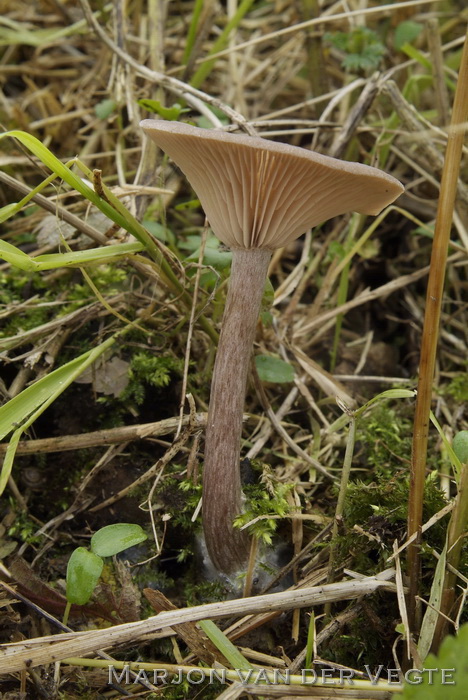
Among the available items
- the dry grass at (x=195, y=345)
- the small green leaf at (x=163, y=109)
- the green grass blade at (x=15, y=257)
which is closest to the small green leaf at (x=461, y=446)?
the dry grass at (x=195, y=345)

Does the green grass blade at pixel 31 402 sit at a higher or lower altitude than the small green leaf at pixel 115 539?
higher

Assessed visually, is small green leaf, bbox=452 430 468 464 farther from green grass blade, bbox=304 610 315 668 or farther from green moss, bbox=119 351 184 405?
green moss, bbox=119 351 184 405

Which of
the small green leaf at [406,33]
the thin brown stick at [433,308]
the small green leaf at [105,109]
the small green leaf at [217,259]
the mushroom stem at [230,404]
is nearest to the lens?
the thin brown stick at [433,308]

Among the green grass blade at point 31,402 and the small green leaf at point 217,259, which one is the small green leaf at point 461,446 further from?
the green grass blade at point 31,402

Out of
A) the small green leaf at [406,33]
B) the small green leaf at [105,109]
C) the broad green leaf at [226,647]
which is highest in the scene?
the small green leaf at [406,33]

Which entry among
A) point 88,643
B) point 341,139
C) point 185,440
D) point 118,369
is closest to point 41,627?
point 88,643

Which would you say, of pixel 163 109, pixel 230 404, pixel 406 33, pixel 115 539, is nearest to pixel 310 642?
pixel 115 539

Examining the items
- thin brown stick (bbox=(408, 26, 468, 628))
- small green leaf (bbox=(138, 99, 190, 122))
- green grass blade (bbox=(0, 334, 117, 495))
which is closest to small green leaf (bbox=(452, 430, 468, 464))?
thin brown stick (bbox=(408, 26, 468, 628))

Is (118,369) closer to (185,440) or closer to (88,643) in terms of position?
(185,440)
